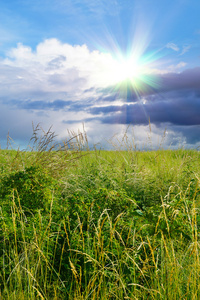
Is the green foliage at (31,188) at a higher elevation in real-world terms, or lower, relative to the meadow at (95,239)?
higher

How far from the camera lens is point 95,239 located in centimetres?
374

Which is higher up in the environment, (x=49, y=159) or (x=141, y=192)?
(x=49, y=159)

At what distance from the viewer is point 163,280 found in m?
2.97

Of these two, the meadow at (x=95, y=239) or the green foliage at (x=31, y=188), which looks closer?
the meadow at (x=95, y=239)

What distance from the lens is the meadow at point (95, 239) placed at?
2945mm

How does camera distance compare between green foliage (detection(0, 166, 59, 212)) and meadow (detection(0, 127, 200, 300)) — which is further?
green foliage (detection(0, 166, 59, 212))

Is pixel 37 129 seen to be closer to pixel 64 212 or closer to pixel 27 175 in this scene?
pixel 27 175

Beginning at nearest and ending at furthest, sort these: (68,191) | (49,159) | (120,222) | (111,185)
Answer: (120,222)
(111,185)
(68,191)
(49,159)

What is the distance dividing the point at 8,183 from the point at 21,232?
4.15ft

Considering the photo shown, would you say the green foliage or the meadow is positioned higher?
the green foliage

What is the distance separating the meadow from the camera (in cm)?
295

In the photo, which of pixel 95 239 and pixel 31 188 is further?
pixel 31 188

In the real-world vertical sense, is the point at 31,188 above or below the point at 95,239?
above

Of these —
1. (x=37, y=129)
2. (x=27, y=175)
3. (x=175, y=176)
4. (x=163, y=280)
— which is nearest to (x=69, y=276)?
(x=163, y=280)
